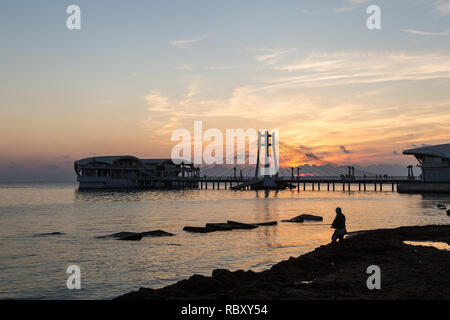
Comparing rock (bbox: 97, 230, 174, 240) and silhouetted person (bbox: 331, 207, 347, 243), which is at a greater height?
silhouetted person (bbox: 331, 207, 347, 243)

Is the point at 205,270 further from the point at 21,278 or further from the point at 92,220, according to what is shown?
the point at 92,220

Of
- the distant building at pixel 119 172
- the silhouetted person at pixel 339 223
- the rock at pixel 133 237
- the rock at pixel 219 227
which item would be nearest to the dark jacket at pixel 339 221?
the silhouetted person at pixel 339 223

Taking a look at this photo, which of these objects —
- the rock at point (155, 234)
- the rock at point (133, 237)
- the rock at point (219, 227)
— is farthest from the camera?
the rock at point (219, 227)

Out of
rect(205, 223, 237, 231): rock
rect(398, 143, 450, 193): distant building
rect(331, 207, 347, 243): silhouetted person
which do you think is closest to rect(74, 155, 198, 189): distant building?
rect(398, 143, 450, 193): distant building

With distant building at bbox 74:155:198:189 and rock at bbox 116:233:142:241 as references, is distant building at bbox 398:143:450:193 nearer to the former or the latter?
distant building at bbox 74:155:198:189

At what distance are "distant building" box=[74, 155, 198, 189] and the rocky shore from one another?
118m

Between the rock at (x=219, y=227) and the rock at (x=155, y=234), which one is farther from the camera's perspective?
the rock at (x=219, y=227)

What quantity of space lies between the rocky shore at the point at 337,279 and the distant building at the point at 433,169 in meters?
87.1

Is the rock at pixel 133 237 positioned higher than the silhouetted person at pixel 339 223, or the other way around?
the silhouetted person at pixel 339 223

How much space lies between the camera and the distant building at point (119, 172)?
12825cm

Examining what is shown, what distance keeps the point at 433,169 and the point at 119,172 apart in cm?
8992

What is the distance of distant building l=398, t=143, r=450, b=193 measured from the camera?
94250 millimetres

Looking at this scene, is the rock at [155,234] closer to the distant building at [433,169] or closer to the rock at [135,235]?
the rock at [135,235]
